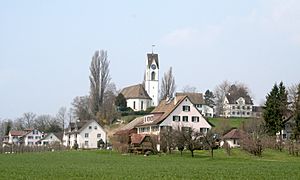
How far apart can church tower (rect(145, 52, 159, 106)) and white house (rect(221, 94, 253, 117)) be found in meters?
19.9

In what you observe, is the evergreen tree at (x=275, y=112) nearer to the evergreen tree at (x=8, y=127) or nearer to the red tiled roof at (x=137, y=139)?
A: the red tiled roof at (x=137, y=139)

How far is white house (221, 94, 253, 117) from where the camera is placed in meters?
148

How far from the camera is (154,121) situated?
278 feet

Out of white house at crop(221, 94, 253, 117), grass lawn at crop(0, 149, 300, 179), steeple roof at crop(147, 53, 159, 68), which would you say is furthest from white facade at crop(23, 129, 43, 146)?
grass lawn at crop(0, 149, 300, 179)

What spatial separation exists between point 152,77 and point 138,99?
828cm

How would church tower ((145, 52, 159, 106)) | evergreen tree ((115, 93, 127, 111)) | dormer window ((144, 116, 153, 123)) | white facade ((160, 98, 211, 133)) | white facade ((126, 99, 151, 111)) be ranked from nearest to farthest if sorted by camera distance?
white facade ((160, 98, 211, 133)) → dormer window ((144, 116, 153, 123)) → evergreen tree ((115, 93, 127, 111)) → white facade ((126, 99, 151, 111)) → church tower ((145, 52, 159, 106))

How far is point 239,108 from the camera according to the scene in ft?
487

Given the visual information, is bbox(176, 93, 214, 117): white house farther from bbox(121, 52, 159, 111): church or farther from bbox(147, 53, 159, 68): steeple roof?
bbox(147, 53, 159, 68): steeple roof

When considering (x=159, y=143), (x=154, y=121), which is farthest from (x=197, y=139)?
(x=154, y=121)

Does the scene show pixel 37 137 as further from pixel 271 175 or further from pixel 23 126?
pixel 271 175

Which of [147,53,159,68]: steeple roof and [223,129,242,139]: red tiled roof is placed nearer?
[223,129,242,139]: red tiled roof

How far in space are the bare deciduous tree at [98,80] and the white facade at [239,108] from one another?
151ft

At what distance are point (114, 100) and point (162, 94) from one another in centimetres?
1637

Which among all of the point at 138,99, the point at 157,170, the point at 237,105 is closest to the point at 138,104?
the point at 138,99
